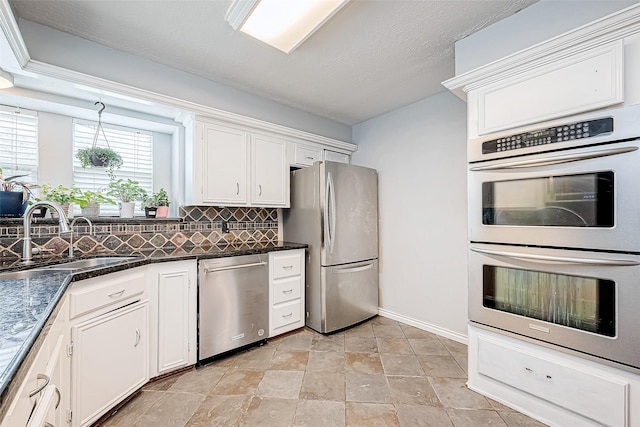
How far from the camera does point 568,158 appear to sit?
1.50 metres

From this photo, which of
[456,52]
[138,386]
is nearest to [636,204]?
[456,52]

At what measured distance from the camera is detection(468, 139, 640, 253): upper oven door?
1348 millimetres

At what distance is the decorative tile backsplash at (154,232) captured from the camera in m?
2.02

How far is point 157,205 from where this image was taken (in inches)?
103

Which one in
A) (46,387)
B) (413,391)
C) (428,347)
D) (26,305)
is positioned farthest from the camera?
(428,347)

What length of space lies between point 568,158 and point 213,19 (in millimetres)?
2267

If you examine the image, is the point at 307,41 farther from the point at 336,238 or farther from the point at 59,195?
the point at 59,195

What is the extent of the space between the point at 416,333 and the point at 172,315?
231cm

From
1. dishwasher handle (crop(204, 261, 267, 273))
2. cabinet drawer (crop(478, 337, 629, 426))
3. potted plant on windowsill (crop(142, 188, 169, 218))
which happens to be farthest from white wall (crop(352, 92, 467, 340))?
potted plant on windowsill (crop(142, 188, 169, 218))

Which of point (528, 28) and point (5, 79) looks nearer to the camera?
point (528, 28)

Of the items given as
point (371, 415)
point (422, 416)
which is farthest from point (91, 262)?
point (422, 416)

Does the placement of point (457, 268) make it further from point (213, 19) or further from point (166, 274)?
point (213, 19)

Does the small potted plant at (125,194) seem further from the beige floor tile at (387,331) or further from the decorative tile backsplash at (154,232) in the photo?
the beige floor tile at (387,331)

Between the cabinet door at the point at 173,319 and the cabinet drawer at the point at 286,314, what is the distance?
0.81 metres
